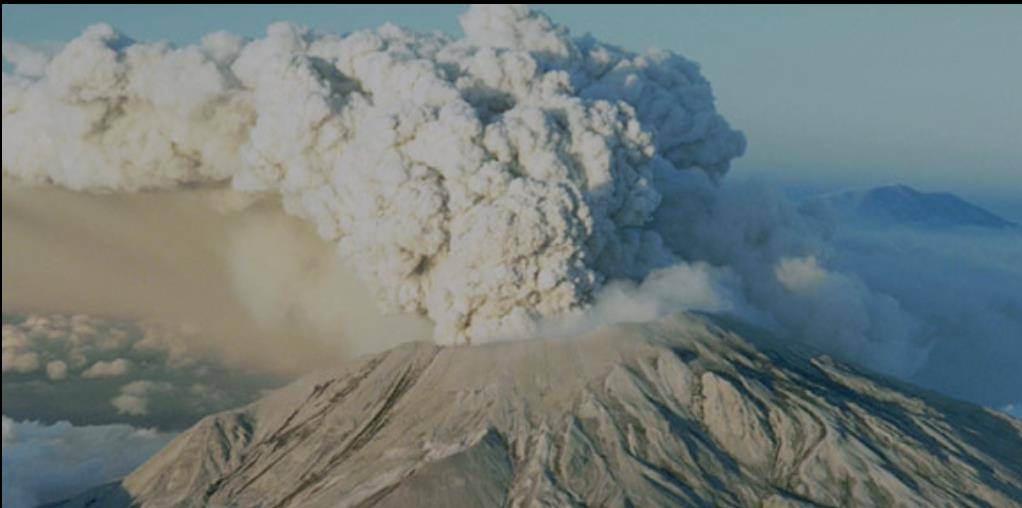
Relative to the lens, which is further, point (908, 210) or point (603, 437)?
point (908, 210)

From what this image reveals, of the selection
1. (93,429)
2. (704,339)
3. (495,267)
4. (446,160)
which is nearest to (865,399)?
(704,339)

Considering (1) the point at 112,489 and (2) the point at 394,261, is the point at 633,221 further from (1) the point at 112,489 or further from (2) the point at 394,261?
(1) the point at 112,489

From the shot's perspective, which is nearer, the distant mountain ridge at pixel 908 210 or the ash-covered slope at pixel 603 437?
the ash-covered slope at pixel 603 437

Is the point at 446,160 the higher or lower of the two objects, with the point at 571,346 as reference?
higher

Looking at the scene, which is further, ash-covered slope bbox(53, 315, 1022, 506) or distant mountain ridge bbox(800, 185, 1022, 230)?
distant mountain ridge bbox(800, 185, 1022, 230)
